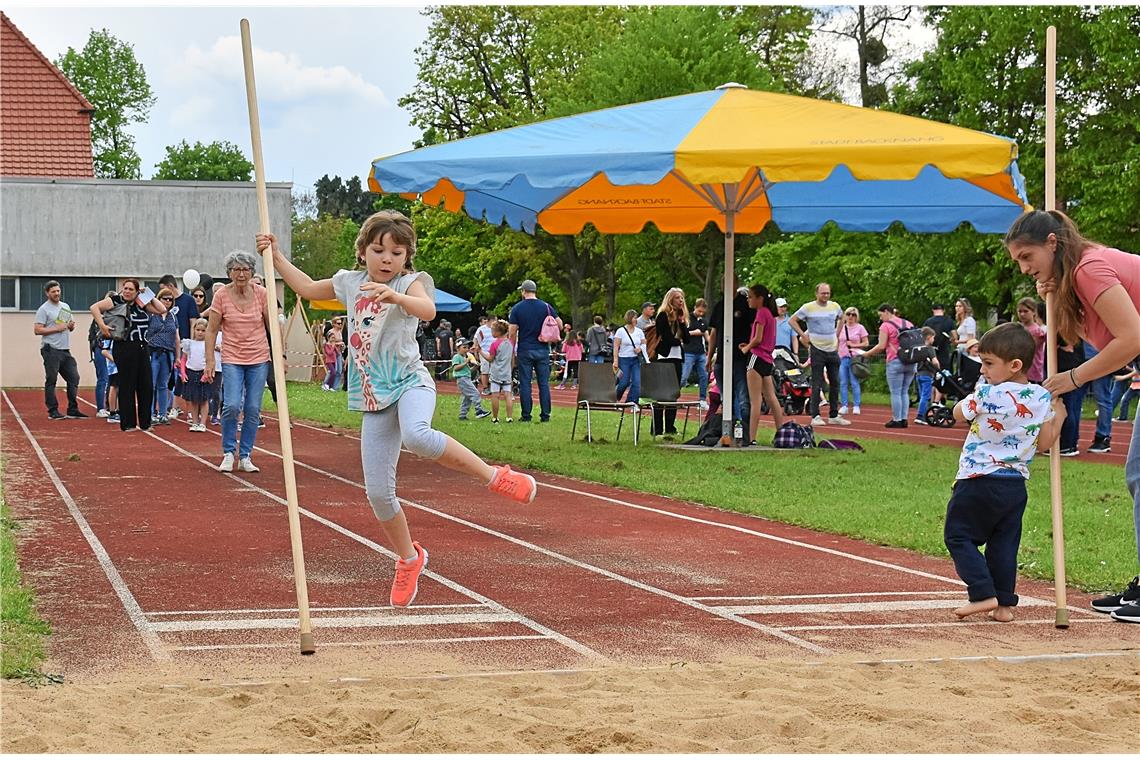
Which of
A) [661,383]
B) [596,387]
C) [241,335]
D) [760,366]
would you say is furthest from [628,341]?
[241,335]

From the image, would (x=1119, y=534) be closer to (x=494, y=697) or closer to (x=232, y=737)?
(x=494, y=697)

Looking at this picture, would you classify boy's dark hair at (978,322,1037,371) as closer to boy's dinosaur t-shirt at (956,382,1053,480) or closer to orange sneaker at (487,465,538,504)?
boy's dinosaur t-shirt at (956,382,1053,480)

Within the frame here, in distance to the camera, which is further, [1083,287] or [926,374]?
[926,374]

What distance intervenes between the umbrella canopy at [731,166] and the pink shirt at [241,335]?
Result: 2.10 metres

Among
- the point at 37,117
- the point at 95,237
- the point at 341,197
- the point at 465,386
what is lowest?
the point at 465,386

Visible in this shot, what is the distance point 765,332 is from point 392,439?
10621 millimetres

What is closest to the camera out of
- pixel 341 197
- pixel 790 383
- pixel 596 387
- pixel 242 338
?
pixel 242 338

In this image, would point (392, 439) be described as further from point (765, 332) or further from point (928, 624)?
point (765, 332)

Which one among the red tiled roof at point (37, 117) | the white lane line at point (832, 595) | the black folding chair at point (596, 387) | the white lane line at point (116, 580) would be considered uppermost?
the red tiled roof at point (37, 117)

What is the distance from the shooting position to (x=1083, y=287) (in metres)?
6.59

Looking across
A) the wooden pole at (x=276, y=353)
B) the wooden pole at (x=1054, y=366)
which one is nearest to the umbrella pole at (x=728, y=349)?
the wooden pole at (x=1054, y=366)

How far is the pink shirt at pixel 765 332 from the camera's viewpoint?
16.7 meters

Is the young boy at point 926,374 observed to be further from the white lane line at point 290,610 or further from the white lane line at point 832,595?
the white lane line at point 290,610

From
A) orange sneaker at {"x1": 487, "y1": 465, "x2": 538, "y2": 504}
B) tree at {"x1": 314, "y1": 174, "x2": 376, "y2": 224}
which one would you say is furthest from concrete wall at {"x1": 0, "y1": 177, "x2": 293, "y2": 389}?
tree at {"x1": 314, "y1": 174, "x2": 376, "y2": 224}
